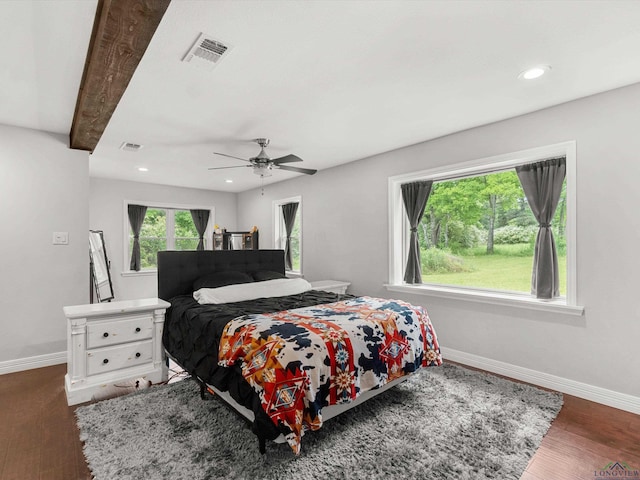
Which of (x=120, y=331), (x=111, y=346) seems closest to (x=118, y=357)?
(x=111, y=346)

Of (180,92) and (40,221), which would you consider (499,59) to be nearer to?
(180,92)

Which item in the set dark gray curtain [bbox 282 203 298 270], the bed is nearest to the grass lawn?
the bed

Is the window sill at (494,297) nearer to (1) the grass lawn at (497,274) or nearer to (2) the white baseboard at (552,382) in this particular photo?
(1) the grass lawn at (497,274)

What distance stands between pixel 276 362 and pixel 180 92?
213 cm

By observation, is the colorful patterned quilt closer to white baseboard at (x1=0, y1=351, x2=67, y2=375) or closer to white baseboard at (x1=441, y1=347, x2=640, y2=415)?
white baseboard at (x1=441, y1=347, x2=640, y2=415)

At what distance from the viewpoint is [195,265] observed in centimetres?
380

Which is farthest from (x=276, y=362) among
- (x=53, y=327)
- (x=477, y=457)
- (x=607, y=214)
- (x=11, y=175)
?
(x=11, y=175)

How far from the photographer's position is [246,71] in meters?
2.24

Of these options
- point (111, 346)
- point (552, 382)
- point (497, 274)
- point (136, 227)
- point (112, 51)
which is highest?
point (112, 51)

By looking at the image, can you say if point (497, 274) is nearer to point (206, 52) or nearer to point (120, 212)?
point (206, 52)

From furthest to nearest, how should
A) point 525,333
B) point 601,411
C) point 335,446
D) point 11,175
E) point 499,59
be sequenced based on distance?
point 11,175, point 525,333, point 601,411, point 499,59, point 335,446

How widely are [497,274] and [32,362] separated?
4907 mm

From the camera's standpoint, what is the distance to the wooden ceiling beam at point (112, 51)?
155cm

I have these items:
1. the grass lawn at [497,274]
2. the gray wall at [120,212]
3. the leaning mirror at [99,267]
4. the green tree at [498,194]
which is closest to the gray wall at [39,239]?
the leaning mirror at [99,267]
